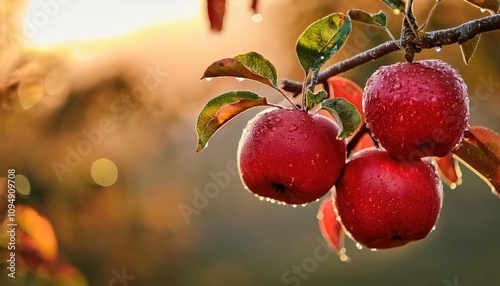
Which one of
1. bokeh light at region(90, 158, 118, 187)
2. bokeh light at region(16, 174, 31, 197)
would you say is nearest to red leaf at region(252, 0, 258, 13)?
bokeh light at region(16, 174, 31, 197)

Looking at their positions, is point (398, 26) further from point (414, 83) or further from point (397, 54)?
point (414, 83)

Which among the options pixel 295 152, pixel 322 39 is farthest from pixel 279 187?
pixel 322 39

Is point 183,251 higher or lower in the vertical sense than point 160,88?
lower

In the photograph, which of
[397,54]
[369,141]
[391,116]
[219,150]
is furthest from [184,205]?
[391,116]

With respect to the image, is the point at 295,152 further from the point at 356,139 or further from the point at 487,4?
the point at 487,4

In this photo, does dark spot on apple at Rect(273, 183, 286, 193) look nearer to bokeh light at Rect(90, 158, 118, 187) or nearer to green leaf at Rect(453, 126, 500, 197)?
green leaf at Rect(453, 126, 500, 197)

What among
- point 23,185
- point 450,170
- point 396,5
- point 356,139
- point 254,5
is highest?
point 23,185
